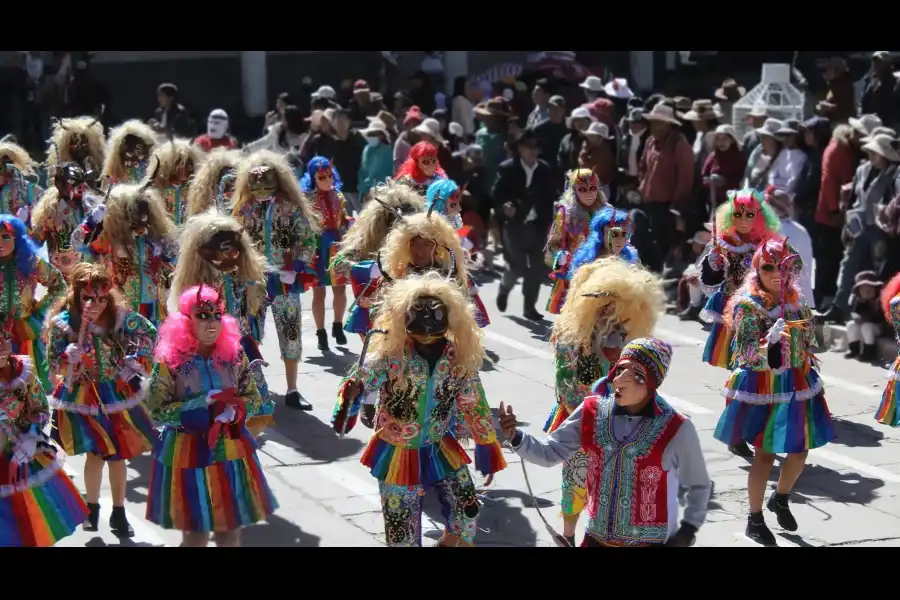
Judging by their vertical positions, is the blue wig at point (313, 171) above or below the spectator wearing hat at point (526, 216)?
above

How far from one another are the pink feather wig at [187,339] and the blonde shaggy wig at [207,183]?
490 centimetres

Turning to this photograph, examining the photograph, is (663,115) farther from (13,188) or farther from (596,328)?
(596,328)

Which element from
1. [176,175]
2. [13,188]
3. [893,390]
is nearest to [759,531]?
[893,390]

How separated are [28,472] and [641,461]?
3129 mm

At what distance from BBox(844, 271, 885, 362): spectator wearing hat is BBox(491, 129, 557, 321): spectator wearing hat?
332cm

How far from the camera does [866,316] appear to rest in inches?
537

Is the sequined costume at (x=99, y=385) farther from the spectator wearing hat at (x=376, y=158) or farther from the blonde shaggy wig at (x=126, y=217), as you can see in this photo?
the spectator wearing hat at (x=376, y=158)

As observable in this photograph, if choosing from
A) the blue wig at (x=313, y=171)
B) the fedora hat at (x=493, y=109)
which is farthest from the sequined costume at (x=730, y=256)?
the fedora hat at (x=493, y=109)

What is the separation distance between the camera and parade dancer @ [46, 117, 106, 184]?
1410 cm

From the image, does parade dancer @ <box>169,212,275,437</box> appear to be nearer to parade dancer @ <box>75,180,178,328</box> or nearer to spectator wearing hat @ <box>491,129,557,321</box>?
parade dancer @ <box>75,180,178,328</box>

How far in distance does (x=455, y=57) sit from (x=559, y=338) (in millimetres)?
21072

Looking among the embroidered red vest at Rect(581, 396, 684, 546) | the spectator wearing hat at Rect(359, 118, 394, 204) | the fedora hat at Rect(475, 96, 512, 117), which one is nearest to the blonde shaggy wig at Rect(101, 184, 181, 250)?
the embroidered red vest at Rect(581, 396, 684, 546)

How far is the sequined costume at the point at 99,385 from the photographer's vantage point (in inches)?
352

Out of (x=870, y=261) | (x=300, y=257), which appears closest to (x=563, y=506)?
(x=300, y=257)
